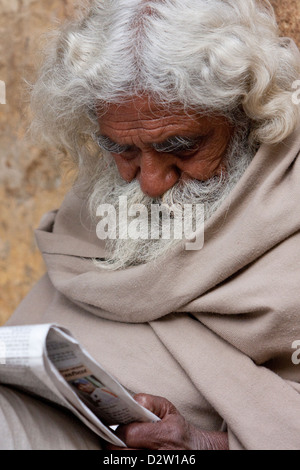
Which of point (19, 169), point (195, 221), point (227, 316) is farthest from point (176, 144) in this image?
point (19, 169)

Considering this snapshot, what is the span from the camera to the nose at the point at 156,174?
210 centimetres

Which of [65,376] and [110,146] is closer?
[65,376]

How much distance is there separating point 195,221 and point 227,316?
306mm

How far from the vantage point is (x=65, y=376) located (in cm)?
157

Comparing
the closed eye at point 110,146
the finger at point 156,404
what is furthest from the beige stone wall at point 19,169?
the finger at point 156,404

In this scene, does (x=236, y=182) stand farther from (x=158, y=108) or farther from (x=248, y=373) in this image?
(x=248, y=373)

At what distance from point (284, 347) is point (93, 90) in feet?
3.05

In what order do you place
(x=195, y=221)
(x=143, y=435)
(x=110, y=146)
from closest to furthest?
(x=143, y=435) → (x=195, y=221) → (x=110, y=146)

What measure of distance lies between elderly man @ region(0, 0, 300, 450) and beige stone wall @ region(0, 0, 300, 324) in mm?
961

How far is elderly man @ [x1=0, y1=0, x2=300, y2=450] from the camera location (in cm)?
185

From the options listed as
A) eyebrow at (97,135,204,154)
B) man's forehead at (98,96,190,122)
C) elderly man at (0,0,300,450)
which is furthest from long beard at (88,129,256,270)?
man's forehead at (98,96,190,122)

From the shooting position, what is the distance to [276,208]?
1.91 meters

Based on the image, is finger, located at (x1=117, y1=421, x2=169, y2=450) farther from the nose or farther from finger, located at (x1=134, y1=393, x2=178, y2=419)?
the nose

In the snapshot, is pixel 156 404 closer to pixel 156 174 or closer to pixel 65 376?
pixel 65 376
